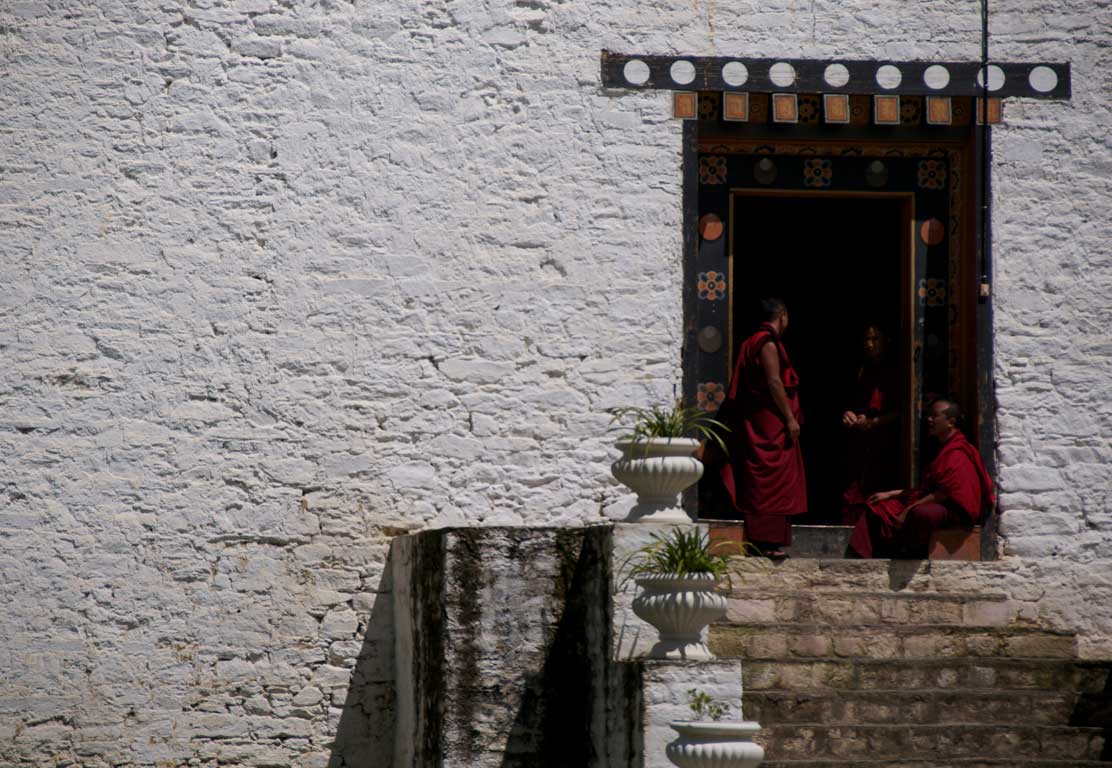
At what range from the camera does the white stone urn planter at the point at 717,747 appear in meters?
6.45

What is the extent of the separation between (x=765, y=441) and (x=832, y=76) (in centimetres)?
196

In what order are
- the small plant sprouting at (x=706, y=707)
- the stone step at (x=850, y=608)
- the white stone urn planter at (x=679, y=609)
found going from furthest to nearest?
the stone step at (x=850, y=608) → the white stone urn planter at (x=679, y=609) → the small plant sprouting at (x=706, y=707)

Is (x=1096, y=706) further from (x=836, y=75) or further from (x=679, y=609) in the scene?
(x=836, y=75)

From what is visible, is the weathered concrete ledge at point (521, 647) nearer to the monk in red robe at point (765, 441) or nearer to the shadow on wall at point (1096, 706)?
the monk in red robe at point (765, 441)

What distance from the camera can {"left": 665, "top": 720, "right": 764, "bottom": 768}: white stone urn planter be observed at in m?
6.45

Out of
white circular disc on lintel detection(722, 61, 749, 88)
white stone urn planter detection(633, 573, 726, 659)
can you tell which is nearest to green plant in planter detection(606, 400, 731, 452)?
white stone urn planter detection(633, 573, 726, 659)

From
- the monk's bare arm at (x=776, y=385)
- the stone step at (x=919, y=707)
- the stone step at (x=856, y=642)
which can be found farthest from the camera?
the monk's bare arm at (x=776, y=385)

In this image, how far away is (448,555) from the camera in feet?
25.1

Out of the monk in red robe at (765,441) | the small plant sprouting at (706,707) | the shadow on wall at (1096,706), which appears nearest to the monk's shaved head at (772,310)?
the monk in red robe at (765,441)

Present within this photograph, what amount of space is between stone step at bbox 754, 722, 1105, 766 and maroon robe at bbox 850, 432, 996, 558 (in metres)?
1.54

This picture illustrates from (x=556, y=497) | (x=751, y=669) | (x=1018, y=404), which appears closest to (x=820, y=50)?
(x=1018, y=404)

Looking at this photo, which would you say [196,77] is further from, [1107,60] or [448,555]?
[1107,60]

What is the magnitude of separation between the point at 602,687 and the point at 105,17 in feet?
14.2

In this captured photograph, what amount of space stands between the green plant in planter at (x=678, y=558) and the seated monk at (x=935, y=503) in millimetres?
2131
